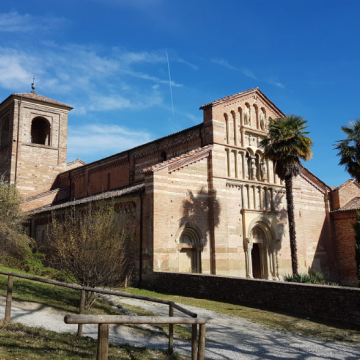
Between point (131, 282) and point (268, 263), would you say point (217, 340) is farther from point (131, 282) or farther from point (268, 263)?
point (268, 263)

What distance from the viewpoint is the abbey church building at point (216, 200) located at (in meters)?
19.8

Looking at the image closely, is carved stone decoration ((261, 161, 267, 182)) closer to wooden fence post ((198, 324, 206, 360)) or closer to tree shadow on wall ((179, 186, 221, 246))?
tree shadow on wall ((179, 186, 221, 246))

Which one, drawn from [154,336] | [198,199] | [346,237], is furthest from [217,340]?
[346,237]

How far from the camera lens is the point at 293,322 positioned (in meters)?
11.5

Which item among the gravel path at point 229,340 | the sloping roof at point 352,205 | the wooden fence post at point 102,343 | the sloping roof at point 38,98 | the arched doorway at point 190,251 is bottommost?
the gravel path at point 229,340

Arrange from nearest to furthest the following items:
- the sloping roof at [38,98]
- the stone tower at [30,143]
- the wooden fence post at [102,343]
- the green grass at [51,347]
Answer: the wooden fence post at [102,343] < the green grass at [51,347] < the stone tower at [30,143] < the sloping roof at [38,98]

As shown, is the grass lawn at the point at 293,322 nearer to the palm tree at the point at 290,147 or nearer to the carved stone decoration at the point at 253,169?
the palm tree at the point at 290,147

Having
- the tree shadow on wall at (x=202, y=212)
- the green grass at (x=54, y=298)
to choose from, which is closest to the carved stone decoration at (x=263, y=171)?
the tree shadow on wall at (x=202, y=212)

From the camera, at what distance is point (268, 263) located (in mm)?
23891

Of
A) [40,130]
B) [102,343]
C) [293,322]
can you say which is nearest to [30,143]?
[40,130]

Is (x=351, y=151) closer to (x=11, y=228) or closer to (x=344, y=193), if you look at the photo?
(x=344, y=193)

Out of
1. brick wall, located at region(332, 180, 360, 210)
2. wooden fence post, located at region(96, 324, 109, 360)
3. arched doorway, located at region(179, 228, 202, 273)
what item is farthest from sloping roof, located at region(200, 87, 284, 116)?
wooden fence post, located at region(96, 324, 109, 360)

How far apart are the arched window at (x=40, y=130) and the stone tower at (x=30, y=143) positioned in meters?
0.10

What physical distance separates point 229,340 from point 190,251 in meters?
11.4
